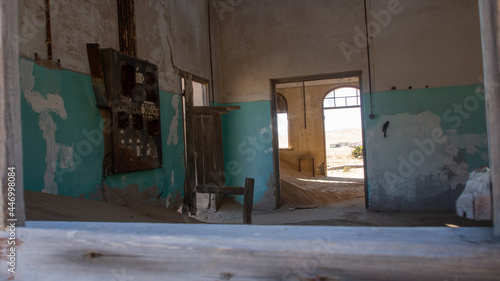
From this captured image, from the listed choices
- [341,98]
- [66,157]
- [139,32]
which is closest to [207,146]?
[139,32]

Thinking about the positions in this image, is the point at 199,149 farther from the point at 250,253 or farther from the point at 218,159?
the point at 250,253

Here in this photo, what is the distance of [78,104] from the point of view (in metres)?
3.21

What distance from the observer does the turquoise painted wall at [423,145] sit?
5441 millimetres

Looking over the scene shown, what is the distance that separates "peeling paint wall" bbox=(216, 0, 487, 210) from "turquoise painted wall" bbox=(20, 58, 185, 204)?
3.46 metres

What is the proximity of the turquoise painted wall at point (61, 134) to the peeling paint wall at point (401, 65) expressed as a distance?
11.3 feet

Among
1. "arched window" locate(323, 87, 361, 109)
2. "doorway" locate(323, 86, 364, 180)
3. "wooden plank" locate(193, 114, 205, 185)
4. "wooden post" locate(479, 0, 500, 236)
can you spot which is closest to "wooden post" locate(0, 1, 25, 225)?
"wooden post" locate(479, 0, 500, 236)

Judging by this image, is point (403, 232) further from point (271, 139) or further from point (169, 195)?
point (271, 139)

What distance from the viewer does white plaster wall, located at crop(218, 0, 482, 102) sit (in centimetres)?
548

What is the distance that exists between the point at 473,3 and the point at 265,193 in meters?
4.64

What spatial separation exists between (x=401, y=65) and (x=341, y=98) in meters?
7.16

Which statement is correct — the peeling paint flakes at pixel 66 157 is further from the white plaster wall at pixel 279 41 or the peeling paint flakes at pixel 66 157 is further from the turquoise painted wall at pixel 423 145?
the turquoise painted wall at pixel 423 145

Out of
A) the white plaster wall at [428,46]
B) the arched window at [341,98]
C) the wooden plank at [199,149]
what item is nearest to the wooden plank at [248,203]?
the wooden plank at [199,149]

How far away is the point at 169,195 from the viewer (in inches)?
187

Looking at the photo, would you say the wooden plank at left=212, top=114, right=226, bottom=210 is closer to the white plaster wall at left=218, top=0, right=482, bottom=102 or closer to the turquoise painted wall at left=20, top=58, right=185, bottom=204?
the white plaster wall at left=218, top=0, right=482, bottom=102
